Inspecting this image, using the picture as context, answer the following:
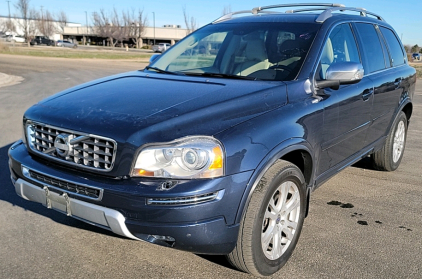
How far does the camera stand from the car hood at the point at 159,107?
8.93ft

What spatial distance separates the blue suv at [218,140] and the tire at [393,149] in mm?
1076

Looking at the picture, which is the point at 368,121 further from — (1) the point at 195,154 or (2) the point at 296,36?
(1) the point at 195,154

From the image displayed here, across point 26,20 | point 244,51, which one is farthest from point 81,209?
point 26,20

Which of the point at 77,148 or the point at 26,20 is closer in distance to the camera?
the point at 77,148

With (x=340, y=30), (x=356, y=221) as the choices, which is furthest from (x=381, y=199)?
(x=340, y=30)

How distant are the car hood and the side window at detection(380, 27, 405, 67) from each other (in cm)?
263

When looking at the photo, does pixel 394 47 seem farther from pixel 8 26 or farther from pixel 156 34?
pixel 156 34

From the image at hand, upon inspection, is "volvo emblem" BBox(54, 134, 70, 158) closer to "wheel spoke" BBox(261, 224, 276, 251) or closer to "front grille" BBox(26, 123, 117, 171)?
"front grille" BBox(26, 123, 117, 171)

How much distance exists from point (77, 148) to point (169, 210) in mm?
825

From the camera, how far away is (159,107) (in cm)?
298

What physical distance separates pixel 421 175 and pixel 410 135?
9.11 ft

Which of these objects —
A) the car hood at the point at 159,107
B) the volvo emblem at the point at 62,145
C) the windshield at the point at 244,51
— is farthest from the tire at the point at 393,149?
the volvo emblem at the point at 62,145

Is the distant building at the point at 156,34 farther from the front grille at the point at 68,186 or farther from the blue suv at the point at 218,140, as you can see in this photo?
the front grille at the point at 68,186

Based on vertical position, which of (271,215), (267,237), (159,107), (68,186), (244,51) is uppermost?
(244,51)
